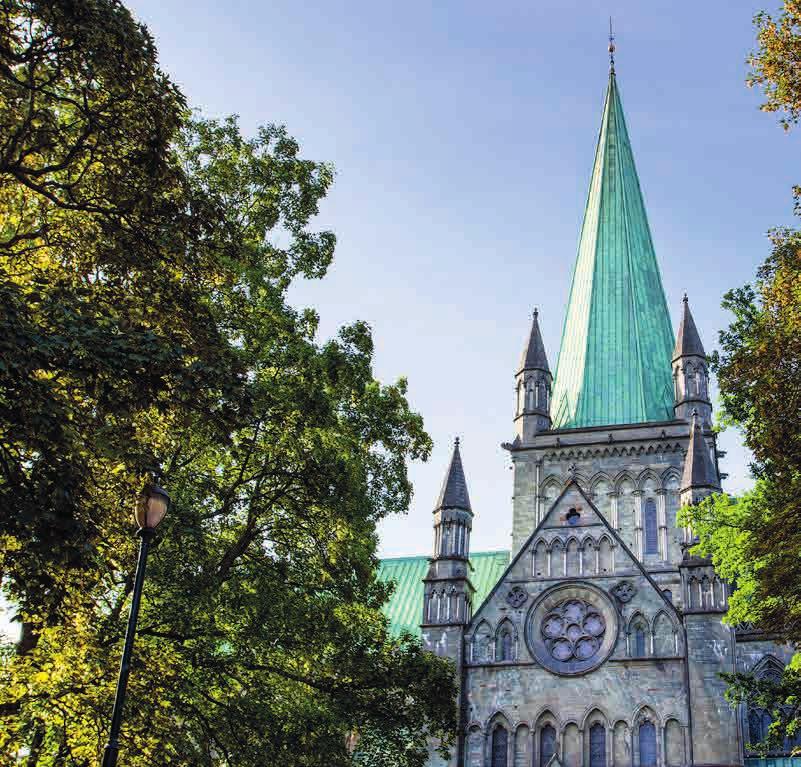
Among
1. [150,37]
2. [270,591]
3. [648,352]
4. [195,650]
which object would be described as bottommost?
[195,650]

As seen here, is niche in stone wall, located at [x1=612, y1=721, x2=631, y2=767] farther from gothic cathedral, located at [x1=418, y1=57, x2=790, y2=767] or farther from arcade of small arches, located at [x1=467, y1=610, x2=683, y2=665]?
arcade of small arches, located at [x1=467, y1=610, x2=683, y2=665]

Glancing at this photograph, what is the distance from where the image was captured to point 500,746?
1085 inches

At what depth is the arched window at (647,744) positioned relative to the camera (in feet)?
86.0

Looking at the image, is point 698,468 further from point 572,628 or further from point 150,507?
point 150,507

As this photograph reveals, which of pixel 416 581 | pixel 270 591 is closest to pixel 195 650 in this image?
pixel 270 591

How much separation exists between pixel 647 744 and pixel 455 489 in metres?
10.0

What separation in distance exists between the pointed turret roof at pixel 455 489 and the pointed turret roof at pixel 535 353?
332 inches

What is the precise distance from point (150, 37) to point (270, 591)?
336 inches

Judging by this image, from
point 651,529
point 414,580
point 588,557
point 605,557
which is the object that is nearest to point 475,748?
point 588,557

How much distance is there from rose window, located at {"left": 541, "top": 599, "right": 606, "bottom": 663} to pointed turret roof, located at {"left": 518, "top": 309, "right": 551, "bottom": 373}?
13.5 m

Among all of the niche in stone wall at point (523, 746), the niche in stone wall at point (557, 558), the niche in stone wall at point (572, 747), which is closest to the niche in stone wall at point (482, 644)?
the niche in stone wall at point (523, 746)

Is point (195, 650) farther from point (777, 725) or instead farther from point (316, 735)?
point (777, 725)

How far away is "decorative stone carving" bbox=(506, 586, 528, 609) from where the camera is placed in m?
29.6

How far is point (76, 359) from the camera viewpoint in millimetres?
9961
